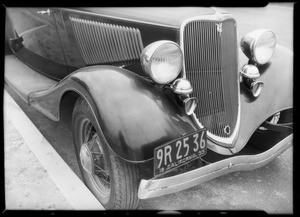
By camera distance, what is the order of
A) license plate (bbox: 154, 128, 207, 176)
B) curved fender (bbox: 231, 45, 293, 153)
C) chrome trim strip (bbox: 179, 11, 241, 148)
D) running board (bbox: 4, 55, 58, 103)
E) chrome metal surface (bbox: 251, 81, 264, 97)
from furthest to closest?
running board (bbox: 4, 55, 58, 103), chrome metal surface (bbox: 251, 81, 264, 97), curved fender (bbox: 231, 45, 293, 153), chrome trim strip (bbox: 179, 11, 241, 148), license plate (bbox: 154, 128, 207, 176)

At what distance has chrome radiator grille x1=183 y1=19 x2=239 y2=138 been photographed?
1.88 m

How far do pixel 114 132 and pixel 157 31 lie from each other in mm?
779

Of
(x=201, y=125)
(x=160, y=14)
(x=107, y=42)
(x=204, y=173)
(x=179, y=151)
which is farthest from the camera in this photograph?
(x=107, y=42)

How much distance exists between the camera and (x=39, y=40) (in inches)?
130

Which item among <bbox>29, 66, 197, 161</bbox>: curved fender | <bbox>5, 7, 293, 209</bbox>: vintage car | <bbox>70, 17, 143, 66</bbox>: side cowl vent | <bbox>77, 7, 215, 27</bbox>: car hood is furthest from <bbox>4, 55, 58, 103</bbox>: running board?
<bbox>29, 66, 197, 161</bbox>: curved fender

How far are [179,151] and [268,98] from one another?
2.99ft

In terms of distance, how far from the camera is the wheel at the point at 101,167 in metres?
1.69

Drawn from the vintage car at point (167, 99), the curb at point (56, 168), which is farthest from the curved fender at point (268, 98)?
the curb at point (56, 168)

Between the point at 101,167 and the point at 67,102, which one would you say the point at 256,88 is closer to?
the point at 101,167

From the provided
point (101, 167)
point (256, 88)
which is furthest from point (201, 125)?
point (101, 167)

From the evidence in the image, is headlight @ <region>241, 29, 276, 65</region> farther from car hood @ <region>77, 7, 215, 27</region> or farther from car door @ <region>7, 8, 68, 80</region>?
car door @ <region>7, 8, 68, 80</region>

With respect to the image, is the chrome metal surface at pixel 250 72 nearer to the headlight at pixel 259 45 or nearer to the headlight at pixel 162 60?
the headlight at pixel 259 45
